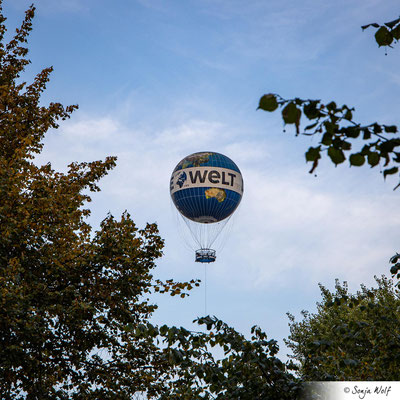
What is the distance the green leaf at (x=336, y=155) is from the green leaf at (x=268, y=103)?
2.10ft

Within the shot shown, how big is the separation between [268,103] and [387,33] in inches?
83.0

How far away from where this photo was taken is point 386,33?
4992 millimetres

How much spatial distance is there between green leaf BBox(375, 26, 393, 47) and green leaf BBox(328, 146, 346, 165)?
1.57 m

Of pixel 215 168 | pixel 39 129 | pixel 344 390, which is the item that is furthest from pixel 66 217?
pixel 215 168

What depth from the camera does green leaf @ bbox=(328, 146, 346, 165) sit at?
400 centimetres

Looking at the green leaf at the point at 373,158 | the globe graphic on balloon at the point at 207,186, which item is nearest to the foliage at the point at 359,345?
the green leaf at the point at 373,158

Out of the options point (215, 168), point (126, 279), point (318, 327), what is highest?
point (215, 168)

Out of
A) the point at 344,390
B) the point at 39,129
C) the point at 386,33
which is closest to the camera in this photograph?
the point at 386,33

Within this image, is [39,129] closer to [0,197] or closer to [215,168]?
[0,197]

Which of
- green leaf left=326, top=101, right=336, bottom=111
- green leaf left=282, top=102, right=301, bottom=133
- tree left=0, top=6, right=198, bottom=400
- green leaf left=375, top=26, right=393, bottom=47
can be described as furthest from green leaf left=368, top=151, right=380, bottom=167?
tree left=0, top=6, right=198, bottom=400

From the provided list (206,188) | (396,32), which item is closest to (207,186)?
(206,188)

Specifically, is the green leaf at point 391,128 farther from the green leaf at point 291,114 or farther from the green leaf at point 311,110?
the green leaf at point 291,114

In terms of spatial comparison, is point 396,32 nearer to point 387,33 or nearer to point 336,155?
point 387,33

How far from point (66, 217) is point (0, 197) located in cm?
163
